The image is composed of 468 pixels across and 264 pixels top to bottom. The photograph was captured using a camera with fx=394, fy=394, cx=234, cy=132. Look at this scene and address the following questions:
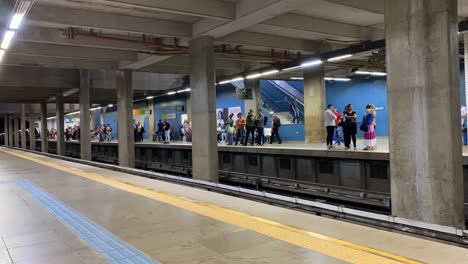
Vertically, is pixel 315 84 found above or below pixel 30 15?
below

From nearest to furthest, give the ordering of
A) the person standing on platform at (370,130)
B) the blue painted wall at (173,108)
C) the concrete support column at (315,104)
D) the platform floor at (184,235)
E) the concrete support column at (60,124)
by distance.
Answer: the platform floor at (184,235), the person standing on platform at (370,130), the concrete support column at (315,104), the concrete support column at (60,124), the blue painted wall at (173,108)

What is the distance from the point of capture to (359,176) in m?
12.2

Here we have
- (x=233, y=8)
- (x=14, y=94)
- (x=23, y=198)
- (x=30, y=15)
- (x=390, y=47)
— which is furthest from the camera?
(x=14, y=94)

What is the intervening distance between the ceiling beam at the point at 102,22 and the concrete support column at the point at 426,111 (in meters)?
7.85

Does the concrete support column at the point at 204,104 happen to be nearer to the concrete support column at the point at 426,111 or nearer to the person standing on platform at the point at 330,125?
the person standing on platform at the point at 330,125

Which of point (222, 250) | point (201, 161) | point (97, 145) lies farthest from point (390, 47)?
point (97, 145)

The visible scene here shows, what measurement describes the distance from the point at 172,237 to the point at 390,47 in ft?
17.5

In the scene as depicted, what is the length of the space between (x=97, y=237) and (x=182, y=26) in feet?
31.6

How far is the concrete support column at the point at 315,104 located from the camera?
18.8 meters

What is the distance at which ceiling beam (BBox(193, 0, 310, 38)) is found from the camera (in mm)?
10281

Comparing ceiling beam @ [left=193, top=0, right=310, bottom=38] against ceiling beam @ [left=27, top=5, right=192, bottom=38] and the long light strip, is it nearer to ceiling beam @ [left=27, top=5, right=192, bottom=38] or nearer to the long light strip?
ceiling beam @ [left=27, top=5, right=192, bottom=38]

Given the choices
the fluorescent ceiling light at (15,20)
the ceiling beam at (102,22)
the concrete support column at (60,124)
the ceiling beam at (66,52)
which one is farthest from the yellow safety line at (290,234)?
the concrete support column at (60,124)

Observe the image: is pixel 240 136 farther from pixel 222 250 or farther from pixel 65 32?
pixel 222 250

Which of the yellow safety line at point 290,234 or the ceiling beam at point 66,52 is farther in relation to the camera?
the ceiling beam at point 66,52
